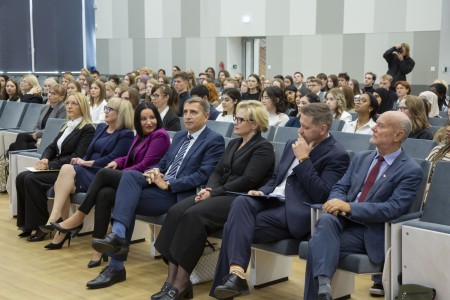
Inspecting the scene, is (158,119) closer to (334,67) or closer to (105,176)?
(105,176)

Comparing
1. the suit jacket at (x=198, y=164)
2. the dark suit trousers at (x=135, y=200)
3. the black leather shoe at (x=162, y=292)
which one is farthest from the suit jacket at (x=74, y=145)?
the black leather shoe at (x=162, y=292)

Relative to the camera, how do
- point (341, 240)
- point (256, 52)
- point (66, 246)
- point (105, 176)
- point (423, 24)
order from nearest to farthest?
point (341, 240)
point (105, 176)
point (66, 246)
point (423, 24)
point (256, 52)

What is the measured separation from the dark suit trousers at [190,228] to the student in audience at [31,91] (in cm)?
576

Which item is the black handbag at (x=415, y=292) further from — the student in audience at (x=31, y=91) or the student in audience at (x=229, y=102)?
the student in audience at (x=31, y=91)

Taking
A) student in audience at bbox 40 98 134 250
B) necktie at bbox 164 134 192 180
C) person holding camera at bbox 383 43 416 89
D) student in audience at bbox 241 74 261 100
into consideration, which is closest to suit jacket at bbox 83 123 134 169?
student in audience at bbox 40 98 134 250

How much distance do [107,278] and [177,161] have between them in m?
1.04

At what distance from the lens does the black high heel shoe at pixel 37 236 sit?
→ 5793 millimetres

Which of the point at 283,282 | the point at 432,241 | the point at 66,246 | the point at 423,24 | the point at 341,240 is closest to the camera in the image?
the point at 432,241

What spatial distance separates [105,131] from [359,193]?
2.66 meters

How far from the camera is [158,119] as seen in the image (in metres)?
5.37

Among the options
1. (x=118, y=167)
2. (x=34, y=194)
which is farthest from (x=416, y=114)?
(x=34, y=194)

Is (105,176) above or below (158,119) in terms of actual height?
below

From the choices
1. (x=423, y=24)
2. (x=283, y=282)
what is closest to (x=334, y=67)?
(x=423, y=24)

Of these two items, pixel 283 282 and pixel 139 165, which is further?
pixel 139 165
